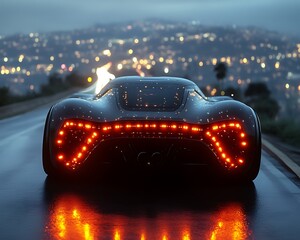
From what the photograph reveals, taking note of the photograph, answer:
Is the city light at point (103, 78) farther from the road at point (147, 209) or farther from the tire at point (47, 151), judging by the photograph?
the road at point (147, 209)

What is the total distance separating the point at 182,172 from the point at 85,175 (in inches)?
56.4

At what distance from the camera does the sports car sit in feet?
33.6

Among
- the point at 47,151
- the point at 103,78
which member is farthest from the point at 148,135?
the point at 103,78

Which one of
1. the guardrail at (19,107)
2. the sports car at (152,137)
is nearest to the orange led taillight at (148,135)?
the sports car at (152,137)

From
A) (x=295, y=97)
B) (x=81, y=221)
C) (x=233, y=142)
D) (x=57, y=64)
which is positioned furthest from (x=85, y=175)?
(x=57, y=64)

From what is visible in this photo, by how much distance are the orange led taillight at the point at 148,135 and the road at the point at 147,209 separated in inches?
16.0

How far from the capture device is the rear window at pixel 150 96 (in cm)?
1084

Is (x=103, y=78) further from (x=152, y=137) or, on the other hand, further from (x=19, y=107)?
(x=152, y=137)

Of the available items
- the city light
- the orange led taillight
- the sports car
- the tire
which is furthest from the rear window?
the city light

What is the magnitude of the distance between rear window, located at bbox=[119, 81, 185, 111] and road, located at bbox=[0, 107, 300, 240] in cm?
99

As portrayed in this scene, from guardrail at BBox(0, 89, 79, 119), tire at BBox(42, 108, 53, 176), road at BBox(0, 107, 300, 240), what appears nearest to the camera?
road at BBox(0, 107, 300, 240)

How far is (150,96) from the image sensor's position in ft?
37.2

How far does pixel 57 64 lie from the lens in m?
75.3

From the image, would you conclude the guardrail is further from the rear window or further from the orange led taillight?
the orange led taillight
